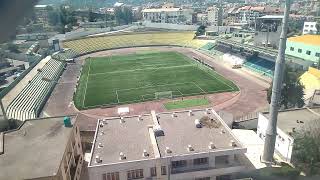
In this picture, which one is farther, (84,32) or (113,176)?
(84,32)

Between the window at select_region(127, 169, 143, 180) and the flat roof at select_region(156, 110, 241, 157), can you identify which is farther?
the flat roof at select_region(156, 110, 241, 157)

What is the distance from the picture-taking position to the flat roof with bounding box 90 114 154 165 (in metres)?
14.1

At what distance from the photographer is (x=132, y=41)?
206 ft

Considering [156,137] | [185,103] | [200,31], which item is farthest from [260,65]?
[156,137]

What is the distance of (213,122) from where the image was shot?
17156 millimetres

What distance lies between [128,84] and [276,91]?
21830mm

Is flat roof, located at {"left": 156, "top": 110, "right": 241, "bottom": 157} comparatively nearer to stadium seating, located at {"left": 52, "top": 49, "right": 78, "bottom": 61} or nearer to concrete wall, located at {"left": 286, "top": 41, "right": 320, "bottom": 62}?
concrete wall, located at {"left": 286, "top": 41, "right": 320, "bottom": 62}

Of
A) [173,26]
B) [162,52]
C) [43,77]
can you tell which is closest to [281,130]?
[43,77]

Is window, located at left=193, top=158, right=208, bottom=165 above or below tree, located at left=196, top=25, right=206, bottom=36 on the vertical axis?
below

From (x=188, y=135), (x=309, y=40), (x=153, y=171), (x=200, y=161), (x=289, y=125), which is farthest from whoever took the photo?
(x=309, y=40)

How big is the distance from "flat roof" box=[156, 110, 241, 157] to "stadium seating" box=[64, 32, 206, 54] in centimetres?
4060

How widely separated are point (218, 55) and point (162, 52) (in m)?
10.3

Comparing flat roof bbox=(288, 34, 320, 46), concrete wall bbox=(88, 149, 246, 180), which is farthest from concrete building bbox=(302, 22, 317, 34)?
concrete wall bbox=(88, 149, 246, 180)

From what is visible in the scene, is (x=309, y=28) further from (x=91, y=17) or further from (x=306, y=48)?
(x=91, y=17)
